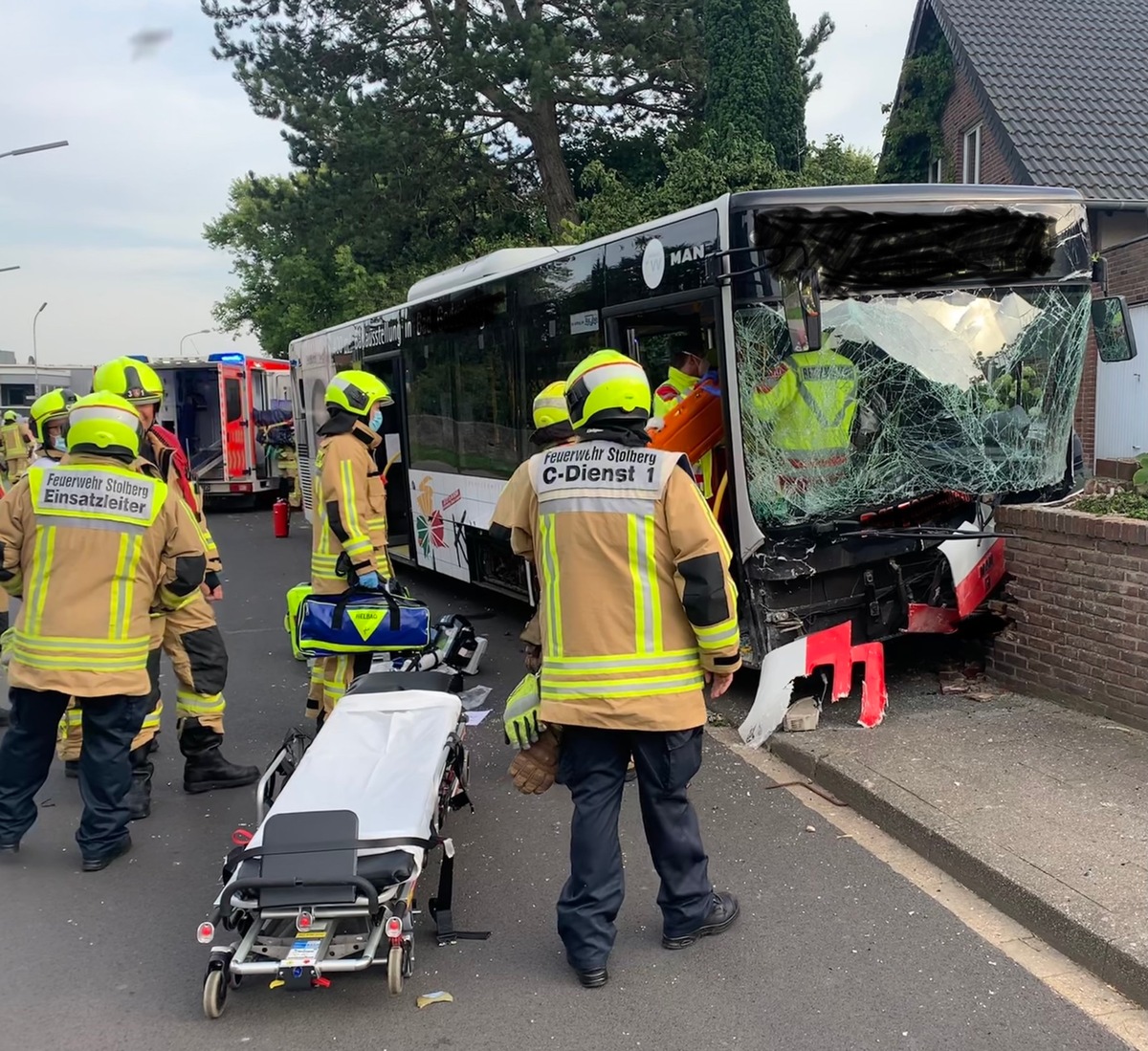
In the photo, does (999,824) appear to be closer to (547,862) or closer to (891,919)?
(891,919)

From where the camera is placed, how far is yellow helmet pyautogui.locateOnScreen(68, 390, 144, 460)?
437 cm

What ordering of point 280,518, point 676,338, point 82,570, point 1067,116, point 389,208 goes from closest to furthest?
1. point 82,570
2. point 676,338
3. point 280,518
4. point 1067,116
5. point 389,208

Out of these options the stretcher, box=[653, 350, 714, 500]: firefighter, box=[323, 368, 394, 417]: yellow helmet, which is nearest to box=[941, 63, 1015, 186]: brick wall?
box=[653, 350, 714, 500]: firefighter

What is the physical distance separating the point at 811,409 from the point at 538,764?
113 inches

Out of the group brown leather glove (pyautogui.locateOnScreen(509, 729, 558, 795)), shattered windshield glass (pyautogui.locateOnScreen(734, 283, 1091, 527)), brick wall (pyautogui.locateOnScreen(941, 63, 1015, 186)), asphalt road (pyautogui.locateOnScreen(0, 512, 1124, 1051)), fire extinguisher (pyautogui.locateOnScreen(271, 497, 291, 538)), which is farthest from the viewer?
brick wall (pyautogui.locateOnScreen(941, 63, 1015, 186))

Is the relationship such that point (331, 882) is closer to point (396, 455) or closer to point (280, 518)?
→ point (396, 455)

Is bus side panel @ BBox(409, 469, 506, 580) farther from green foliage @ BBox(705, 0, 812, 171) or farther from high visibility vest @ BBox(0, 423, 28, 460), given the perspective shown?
green foliage @ BBox(705, 0, 812, 171)

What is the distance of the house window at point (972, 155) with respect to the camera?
17.5 metres

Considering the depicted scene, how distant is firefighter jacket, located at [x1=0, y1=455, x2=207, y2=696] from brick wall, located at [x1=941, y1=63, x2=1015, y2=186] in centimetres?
1474

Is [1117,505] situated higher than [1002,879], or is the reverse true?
[1117,505]

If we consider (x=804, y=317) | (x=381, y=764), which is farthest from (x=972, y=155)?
(x=381, y=764)

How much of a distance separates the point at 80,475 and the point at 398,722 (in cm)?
162

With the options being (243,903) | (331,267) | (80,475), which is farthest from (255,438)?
(243,903)

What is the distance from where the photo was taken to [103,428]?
4.37 meters
